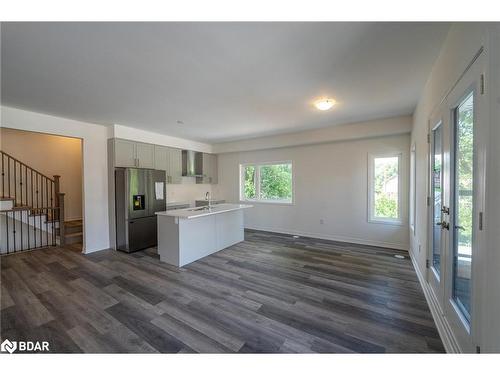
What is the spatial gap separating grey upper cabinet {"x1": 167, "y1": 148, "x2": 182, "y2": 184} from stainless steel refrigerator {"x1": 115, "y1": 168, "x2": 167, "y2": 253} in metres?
0.78

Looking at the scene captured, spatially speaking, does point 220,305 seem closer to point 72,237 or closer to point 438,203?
point 438,203

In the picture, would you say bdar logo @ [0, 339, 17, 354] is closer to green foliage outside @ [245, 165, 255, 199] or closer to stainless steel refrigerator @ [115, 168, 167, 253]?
stainless steel refrigerator @ [115, 168, 167, 253]

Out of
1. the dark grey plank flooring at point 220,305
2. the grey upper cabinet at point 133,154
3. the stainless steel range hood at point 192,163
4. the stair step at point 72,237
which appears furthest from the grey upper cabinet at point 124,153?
the stair step at point 72,237

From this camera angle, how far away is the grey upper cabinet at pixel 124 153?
429 centimetres

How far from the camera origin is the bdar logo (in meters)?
1.71

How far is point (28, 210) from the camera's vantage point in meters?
4.50

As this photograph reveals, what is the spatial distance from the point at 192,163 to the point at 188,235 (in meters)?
2.96

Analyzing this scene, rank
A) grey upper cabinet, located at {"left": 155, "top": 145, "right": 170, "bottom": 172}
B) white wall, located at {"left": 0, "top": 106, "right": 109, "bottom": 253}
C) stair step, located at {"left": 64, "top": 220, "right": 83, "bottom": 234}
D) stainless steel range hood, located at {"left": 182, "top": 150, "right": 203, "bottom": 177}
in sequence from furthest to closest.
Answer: stainless steel range hood, located at {"left": 182, "top": 150, "right": 203, "bottom": 177}, grey upper cabinet, located at {"left": 155, "top": 145, "right": 170, "bottom": 172}, stair step, located at {"left": 64, "top": 220, "right": 83, "bottom": 234}, white wall, located at {"left": 0, "top": 106, "right": 109, "bottom": 253}

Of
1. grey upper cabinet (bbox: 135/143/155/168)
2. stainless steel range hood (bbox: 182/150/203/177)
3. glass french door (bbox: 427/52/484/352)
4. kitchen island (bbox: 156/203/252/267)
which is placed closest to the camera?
glass french door (bbox: 427/52/484/352)

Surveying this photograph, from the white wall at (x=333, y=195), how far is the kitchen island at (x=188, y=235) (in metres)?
2.04

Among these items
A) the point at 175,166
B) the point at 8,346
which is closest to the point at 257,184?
the point at 175,166

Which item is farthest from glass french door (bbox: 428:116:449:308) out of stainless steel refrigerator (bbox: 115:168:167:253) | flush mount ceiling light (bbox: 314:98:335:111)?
stainless steel refrigerator (bbox: 115:168:167:253)

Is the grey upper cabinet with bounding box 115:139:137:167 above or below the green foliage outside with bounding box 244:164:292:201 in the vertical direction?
above
